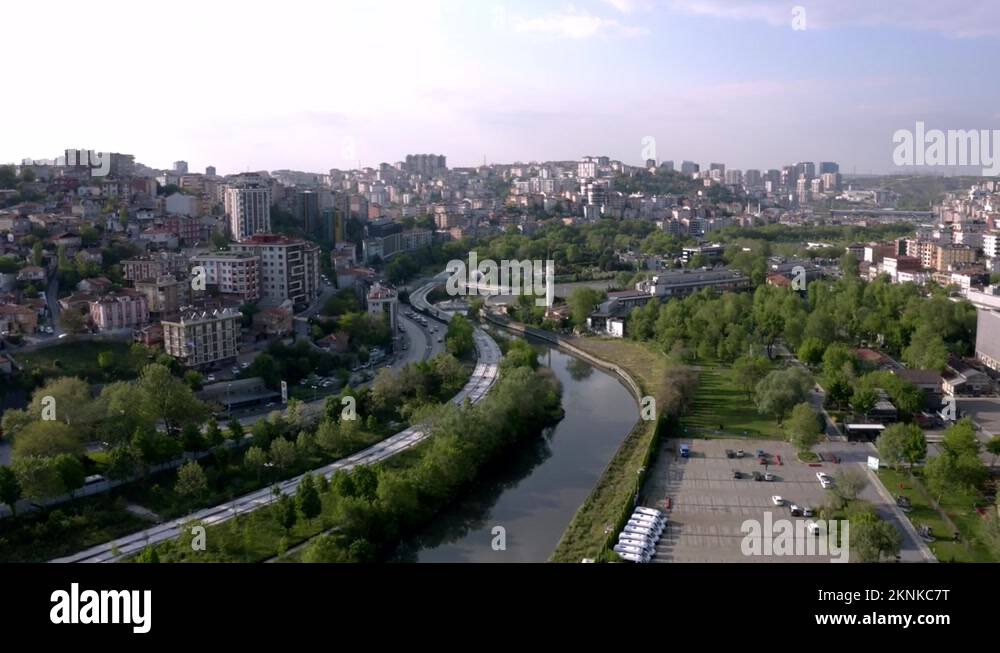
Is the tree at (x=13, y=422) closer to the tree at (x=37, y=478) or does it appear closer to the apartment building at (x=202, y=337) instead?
the tree at (x=37, y=478)

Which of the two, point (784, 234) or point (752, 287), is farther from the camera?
point (784, 234)

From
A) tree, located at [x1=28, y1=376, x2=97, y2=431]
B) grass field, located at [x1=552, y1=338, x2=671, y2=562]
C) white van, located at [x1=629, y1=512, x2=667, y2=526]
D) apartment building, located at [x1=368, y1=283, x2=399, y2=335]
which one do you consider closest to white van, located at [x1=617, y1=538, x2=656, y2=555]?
grass field, located at [x1=552, y1=338, x2=671, y2=562]

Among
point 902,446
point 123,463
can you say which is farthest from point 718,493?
point 123,463

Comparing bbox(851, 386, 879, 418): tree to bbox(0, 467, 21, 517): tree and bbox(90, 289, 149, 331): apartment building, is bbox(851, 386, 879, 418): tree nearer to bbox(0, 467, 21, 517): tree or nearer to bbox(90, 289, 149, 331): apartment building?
bbox(0, 467, 21, 517): tree

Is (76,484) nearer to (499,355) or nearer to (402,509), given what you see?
(402,509)
